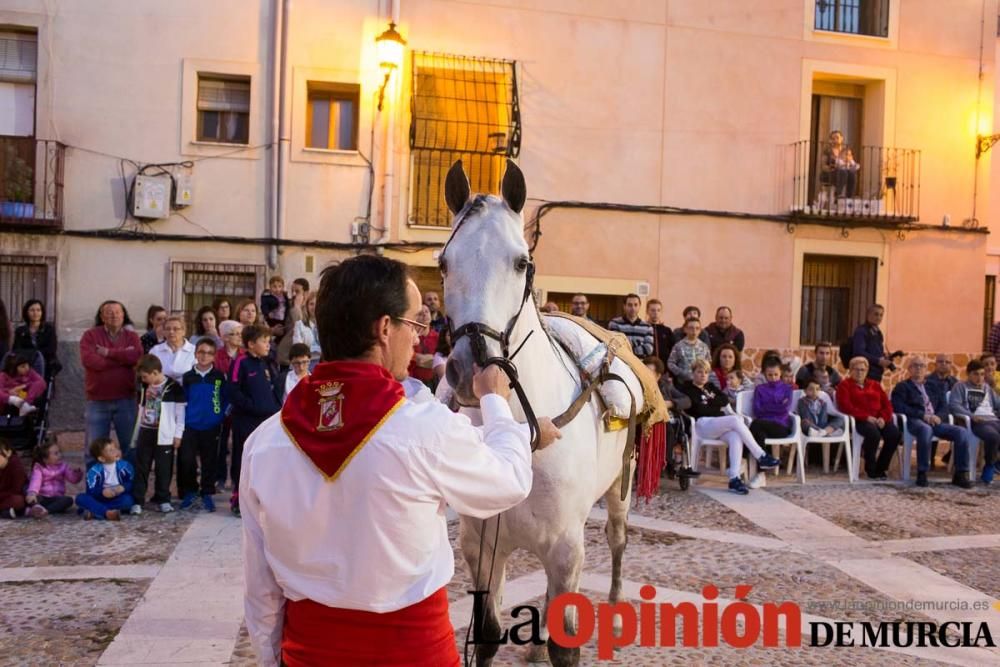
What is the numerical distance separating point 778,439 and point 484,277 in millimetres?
7527

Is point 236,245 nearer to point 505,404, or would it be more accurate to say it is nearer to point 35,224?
point 35,224

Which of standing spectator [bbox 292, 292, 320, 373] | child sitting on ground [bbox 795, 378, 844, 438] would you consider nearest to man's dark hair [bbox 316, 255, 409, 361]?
standing spectator [bbox 292, 292, 320, 373]

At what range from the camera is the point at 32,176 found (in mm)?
11680

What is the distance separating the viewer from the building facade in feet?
39.1

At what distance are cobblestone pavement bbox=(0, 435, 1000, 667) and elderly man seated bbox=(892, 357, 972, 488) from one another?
104 centimetres

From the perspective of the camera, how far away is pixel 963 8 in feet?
49.1

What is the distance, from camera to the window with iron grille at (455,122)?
42.3ft

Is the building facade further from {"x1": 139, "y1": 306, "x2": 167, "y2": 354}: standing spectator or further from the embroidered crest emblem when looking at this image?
the embroidered crest emblem

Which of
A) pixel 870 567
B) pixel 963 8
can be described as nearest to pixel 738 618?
pixel 870 567

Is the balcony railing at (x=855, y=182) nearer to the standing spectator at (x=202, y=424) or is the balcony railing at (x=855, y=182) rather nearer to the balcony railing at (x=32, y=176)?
the standing spectator at (x=202, y=424)

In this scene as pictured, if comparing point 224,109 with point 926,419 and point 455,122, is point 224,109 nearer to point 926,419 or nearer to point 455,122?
point 455,122

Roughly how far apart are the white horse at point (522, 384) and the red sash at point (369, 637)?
0.95 meters

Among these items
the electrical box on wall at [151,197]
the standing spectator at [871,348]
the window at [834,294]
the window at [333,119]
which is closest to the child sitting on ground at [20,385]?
the electrical box on wall at [151,197]

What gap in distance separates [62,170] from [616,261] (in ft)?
27.5
